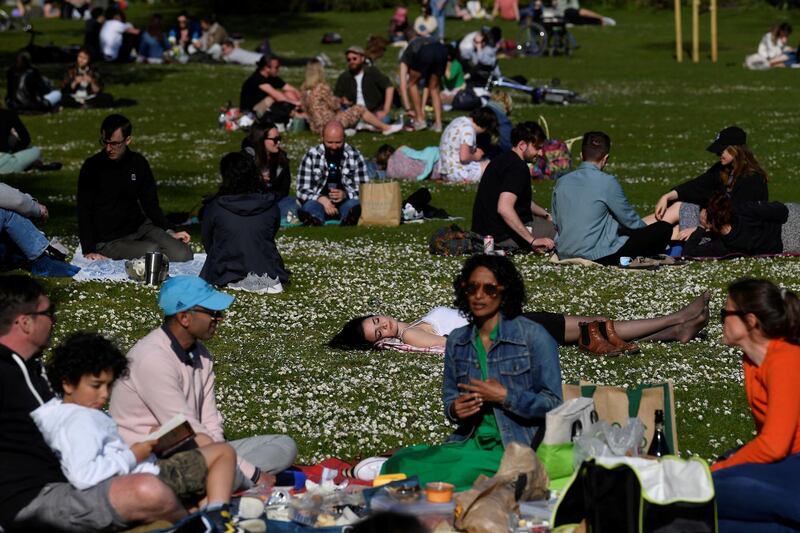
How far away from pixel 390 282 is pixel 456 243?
5.55 feet

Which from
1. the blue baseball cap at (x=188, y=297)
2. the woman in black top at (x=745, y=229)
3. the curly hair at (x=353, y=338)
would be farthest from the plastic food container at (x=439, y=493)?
the woman in black top at (x=745, y=229)

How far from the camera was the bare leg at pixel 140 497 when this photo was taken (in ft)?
22.8

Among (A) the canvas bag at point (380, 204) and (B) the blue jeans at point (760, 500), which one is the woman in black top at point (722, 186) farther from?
(B) the blue jeans at point (760, 500)

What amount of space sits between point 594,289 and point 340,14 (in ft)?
147

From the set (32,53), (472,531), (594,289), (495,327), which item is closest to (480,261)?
(495,327)

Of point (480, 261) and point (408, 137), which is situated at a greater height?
point (480, 261)

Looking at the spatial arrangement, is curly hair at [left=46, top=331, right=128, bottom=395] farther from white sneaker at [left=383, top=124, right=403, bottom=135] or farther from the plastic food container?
white sneaker at [left=383, top=124, right=403, bottom=135]

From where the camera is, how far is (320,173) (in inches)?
730

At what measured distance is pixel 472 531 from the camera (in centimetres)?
711

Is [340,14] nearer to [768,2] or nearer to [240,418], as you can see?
[768,2]

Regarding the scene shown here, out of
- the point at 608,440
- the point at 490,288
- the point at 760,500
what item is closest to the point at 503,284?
the point at 490,288

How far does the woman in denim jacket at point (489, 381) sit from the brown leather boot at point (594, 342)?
322 centimetres

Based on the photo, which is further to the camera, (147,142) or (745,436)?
(147,142)

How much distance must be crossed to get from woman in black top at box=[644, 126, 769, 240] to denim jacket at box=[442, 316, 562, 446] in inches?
301
